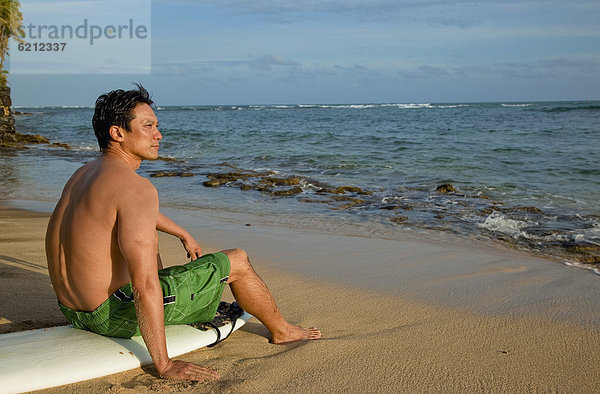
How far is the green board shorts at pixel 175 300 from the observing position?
265 centimetres

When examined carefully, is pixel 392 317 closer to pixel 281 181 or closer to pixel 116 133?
pixel 116 133

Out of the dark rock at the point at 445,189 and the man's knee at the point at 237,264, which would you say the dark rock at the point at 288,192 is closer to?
the dark rock at the point at 445,189

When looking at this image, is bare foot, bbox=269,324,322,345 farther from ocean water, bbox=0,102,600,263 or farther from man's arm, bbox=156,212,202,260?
ocean water, bbox=0,102,600,263

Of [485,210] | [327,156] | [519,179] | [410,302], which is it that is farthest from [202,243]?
[327,156]

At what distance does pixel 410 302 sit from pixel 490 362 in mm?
1130

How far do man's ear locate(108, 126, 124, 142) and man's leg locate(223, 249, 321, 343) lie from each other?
831mm

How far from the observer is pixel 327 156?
55.5 feet

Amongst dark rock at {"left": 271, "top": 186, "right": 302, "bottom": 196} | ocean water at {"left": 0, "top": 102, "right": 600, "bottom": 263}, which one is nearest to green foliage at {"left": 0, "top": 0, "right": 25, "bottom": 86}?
ocean water at {"left": 0, "top": 102, "right": 600, "bottom": 263}

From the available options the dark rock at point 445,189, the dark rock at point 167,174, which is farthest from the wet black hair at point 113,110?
the dark rock at point 167,174

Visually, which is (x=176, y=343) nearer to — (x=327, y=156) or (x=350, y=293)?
(x=350, y=293)

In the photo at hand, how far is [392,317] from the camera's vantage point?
12.0 feet

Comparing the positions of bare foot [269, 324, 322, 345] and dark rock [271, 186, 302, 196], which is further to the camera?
dark rock [271, 186, 302, 196]

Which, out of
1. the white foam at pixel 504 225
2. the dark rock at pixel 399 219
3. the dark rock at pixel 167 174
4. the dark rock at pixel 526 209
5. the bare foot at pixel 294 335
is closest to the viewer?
the bare foot at pixel 294 335

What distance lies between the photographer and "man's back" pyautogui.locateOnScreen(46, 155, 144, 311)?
95.3 inches
